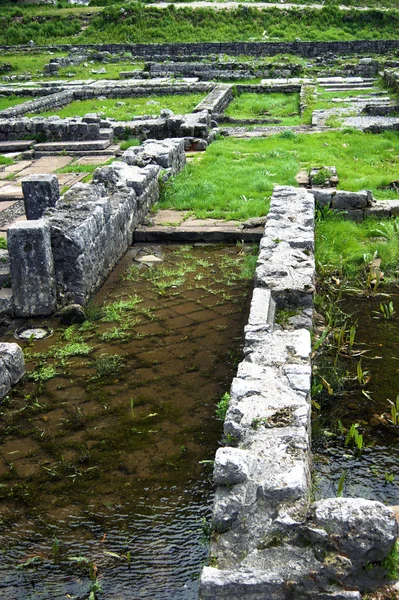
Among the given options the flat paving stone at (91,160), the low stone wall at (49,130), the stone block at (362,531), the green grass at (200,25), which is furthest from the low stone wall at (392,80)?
the stone block at (362,531)

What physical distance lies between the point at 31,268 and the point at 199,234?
8.73 ft

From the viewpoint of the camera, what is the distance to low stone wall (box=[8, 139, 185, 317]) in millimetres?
6398

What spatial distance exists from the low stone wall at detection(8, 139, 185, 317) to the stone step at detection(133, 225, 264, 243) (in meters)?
0.21

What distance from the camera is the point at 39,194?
7988mm

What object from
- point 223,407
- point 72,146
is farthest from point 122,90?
point 223,407

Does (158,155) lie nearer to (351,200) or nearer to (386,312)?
(351,200)

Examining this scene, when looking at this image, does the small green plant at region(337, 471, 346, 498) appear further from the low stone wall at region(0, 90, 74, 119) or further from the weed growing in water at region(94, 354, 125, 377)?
the low stone wall at region(0, 90, 74, 119)

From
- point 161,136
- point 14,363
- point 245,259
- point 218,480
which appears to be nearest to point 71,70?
point 161,136

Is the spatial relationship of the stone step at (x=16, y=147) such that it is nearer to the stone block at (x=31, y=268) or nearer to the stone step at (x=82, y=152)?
the stone step at (x=82, y=152)

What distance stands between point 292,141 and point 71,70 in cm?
1758

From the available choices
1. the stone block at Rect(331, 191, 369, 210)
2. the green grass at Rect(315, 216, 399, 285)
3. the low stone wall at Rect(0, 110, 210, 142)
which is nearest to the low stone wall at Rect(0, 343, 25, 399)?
the green grass at Rect(315, 216, 399, 285)

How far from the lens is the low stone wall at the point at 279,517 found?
9.32 ft

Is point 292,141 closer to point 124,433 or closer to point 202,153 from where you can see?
point 202,153

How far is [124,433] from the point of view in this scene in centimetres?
470
